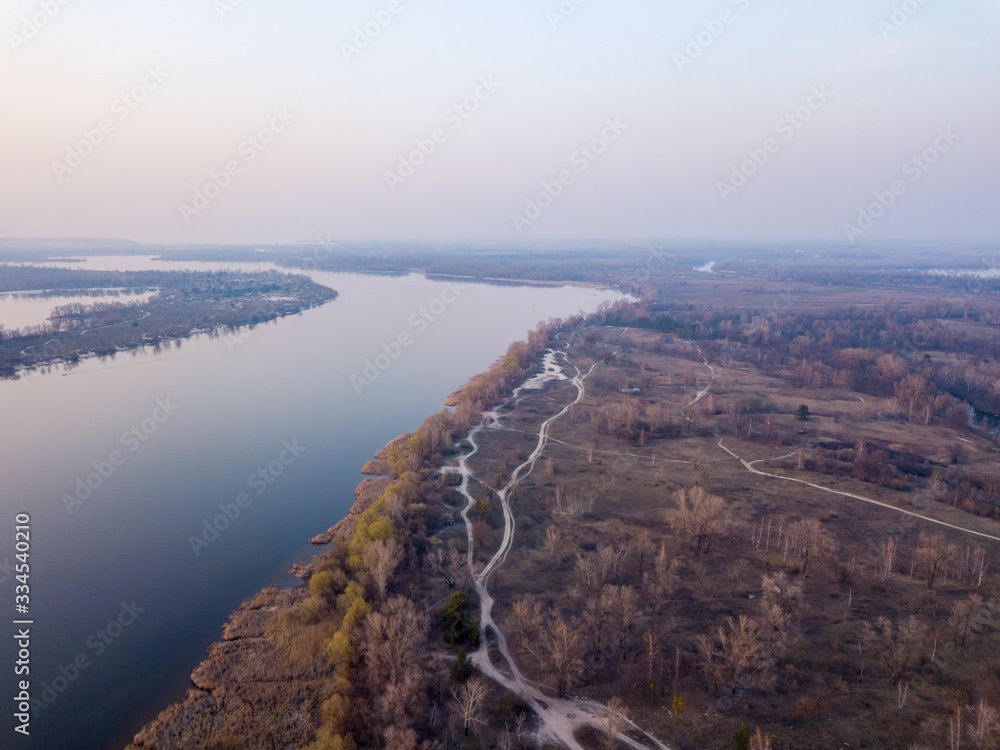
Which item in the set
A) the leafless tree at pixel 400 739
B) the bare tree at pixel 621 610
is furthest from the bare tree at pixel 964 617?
the leafless tree at pixel 400 739

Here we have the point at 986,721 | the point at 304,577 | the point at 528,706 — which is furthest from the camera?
the point at 304,577

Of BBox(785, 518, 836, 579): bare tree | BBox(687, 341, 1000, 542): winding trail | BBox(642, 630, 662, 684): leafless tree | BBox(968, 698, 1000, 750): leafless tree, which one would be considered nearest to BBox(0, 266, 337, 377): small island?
BBox(642, 630, 662, 684): leafless tree

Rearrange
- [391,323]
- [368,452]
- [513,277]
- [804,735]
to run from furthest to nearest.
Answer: [513,277] < [391,323] < [368,452] < [804,735]

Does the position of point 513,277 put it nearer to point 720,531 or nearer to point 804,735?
point 720,531

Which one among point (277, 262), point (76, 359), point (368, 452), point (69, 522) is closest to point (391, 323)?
point (76, 359)

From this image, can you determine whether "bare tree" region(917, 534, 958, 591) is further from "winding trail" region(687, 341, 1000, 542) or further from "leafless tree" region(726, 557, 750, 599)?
"leafless tree" region(726, 557, 750, 599)
